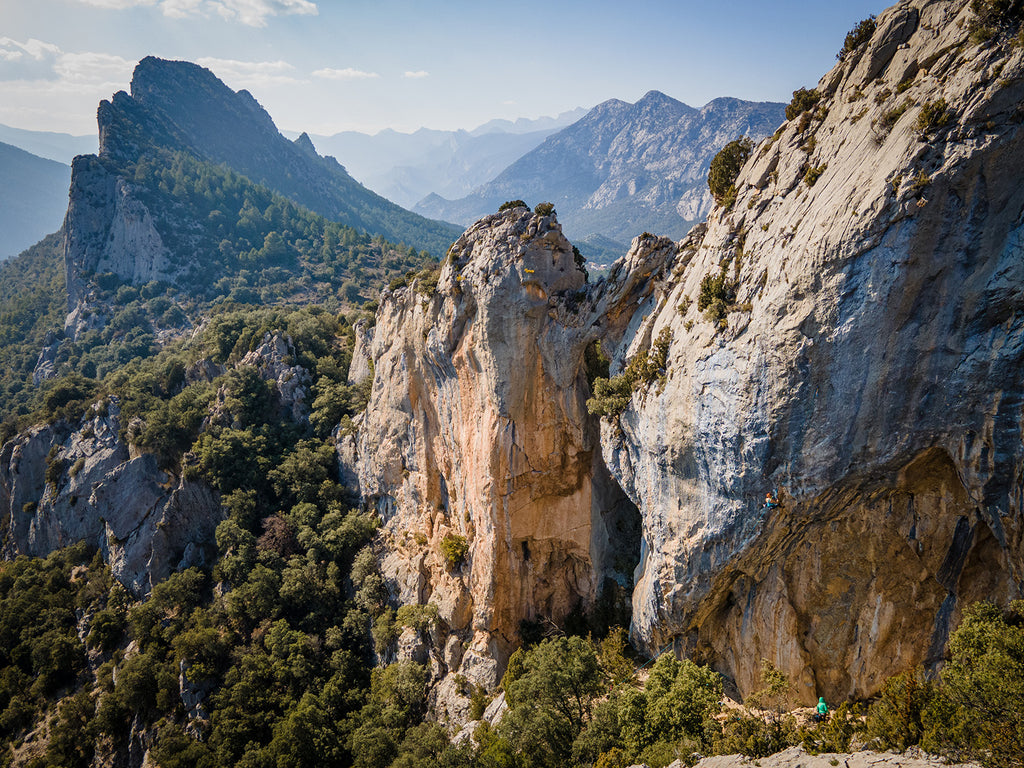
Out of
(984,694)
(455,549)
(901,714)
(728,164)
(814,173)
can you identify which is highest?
(728,164)

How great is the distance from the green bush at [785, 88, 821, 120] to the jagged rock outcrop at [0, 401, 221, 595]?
6124 centimetres

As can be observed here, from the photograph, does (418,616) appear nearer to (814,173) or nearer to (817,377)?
(817,377)

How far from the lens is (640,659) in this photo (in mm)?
32719

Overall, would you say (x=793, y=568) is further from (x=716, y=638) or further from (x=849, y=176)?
(x=849, y=176)

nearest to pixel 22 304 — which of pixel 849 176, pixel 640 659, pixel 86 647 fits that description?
pixel 86 647

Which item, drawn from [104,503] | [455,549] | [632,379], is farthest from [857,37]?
[104,503]

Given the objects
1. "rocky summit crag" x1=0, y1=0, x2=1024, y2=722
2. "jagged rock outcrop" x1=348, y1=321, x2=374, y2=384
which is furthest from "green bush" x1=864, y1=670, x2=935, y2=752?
"jagged rock outcrop" x1=348, y1=321, x2=374, y2=384

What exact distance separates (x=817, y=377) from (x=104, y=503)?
66300 mm

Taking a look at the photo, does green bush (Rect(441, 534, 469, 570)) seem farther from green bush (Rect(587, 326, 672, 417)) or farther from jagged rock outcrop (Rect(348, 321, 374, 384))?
jagged rock outcrop (Rect(348, 321, 374, 384))

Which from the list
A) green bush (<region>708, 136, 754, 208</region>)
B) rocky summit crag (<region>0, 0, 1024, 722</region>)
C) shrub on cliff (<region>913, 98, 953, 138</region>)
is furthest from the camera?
green bush (<region>708, 136, 754, 208</region>)

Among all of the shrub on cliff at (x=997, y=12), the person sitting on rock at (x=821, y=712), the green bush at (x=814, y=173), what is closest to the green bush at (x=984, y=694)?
the person sitting on rock at (x=821, y=712)

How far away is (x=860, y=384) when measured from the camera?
19375 millimetres

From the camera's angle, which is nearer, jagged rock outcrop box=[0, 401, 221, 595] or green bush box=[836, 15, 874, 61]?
green bush box=[836, 15, 874, 61]

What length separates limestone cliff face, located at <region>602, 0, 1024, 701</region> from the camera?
17.4m
